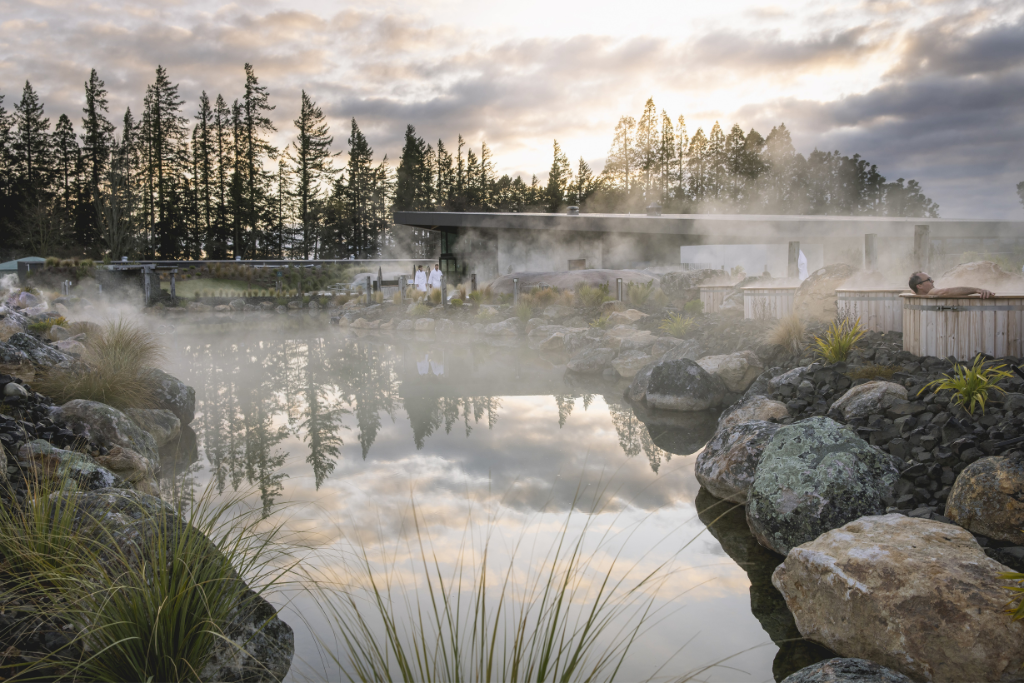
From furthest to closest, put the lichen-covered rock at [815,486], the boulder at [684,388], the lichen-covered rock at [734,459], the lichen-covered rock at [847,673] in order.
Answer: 1. the boulder at [684,388]
2. the lichen-covered rock at [734,459]
3. the lichen-covered rock at [815,486]
4. the lichen-covered rock at [847,673]

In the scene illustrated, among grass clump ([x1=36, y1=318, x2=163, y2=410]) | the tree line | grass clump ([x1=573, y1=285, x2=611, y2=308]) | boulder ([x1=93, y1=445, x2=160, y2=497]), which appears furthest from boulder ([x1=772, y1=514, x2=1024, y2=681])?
the tree line

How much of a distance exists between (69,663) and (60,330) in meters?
10.5

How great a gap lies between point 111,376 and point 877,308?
8.85 m

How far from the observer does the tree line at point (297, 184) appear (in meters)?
41.7

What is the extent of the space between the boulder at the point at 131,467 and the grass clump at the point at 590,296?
42.4 ft

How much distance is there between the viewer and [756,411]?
6.44 metres

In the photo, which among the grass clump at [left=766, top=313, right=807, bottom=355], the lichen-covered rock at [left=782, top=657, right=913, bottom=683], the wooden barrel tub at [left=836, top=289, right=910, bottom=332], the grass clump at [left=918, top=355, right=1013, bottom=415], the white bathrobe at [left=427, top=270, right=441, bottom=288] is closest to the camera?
the lichen-covered rock at [left=782, top=657, right=913, bottom=683]

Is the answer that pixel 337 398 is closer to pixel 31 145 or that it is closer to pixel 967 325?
pixel 967 325

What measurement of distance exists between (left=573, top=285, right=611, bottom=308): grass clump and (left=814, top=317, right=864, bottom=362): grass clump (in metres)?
9.50

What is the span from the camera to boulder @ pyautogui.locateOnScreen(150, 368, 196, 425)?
781 centimetres

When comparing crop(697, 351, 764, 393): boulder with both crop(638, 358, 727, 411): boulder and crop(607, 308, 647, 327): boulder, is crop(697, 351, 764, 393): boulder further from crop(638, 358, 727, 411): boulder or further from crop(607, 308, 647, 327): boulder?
crop(607, 308, 647, 327): boulder

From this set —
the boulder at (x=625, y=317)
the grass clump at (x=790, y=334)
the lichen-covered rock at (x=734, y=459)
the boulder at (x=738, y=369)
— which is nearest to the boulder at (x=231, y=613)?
the lichen-covered rock at (x=734, y=459)

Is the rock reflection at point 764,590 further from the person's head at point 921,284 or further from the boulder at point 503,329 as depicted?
the boulder at point 503,329

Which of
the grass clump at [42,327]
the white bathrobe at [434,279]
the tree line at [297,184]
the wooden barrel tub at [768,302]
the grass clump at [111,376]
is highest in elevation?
the tree line at [297,184]
